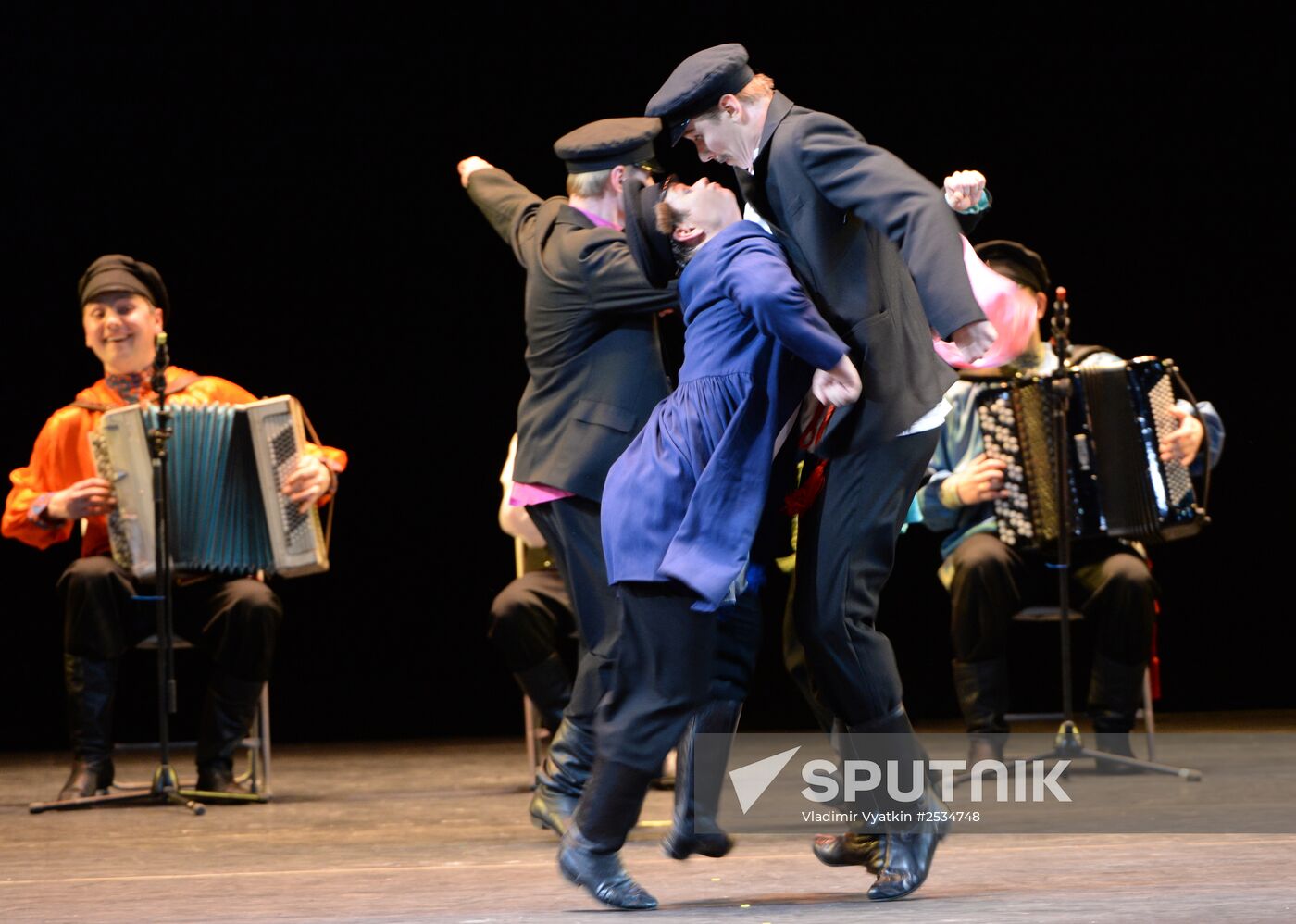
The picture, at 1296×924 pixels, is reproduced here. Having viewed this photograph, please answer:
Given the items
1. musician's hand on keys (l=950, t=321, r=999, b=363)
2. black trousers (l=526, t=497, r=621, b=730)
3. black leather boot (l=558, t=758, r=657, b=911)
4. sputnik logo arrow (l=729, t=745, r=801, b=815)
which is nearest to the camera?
musician's hand on keys (l=950, t=321, r=999, b=363)

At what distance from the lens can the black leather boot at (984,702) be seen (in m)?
4.29

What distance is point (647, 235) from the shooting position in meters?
2.61

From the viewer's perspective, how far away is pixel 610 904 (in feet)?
7.92

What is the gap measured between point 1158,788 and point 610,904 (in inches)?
75.9

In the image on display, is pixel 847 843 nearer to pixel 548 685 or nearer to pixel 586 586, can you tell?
pixel 586 586

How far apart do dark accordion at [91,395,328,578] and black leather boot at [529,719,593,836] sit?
3.97 ft

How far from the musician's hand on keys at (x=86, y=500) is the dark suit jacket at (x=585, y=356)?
4.40ft

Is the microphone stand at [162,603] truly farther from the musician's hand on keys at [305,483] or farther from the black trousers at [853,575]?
the black trousers at [853,575]

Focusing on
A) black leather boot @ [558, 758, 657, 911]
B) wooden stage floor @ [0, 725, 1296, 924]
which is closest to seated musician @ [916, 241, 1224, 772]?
wooden stage floor @ [0, 725, 1296, 924]

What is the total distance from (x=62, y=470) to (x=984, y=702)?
2488 millimetres

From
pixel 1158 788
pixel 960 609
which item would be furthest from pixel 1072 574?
pixel 1158 788

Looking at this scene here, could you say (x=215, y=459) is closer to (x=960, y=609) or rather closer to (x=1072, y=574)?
(x=960, y=609)

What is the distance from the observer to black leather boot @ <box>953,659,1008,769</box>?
14.1 ft

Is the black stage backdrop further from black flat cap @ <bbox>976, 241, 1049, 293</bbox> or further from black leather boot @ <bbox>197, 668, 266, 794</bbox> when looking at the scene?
black leather boot @ <bbox>197, 668, 266, 794</bbox>
